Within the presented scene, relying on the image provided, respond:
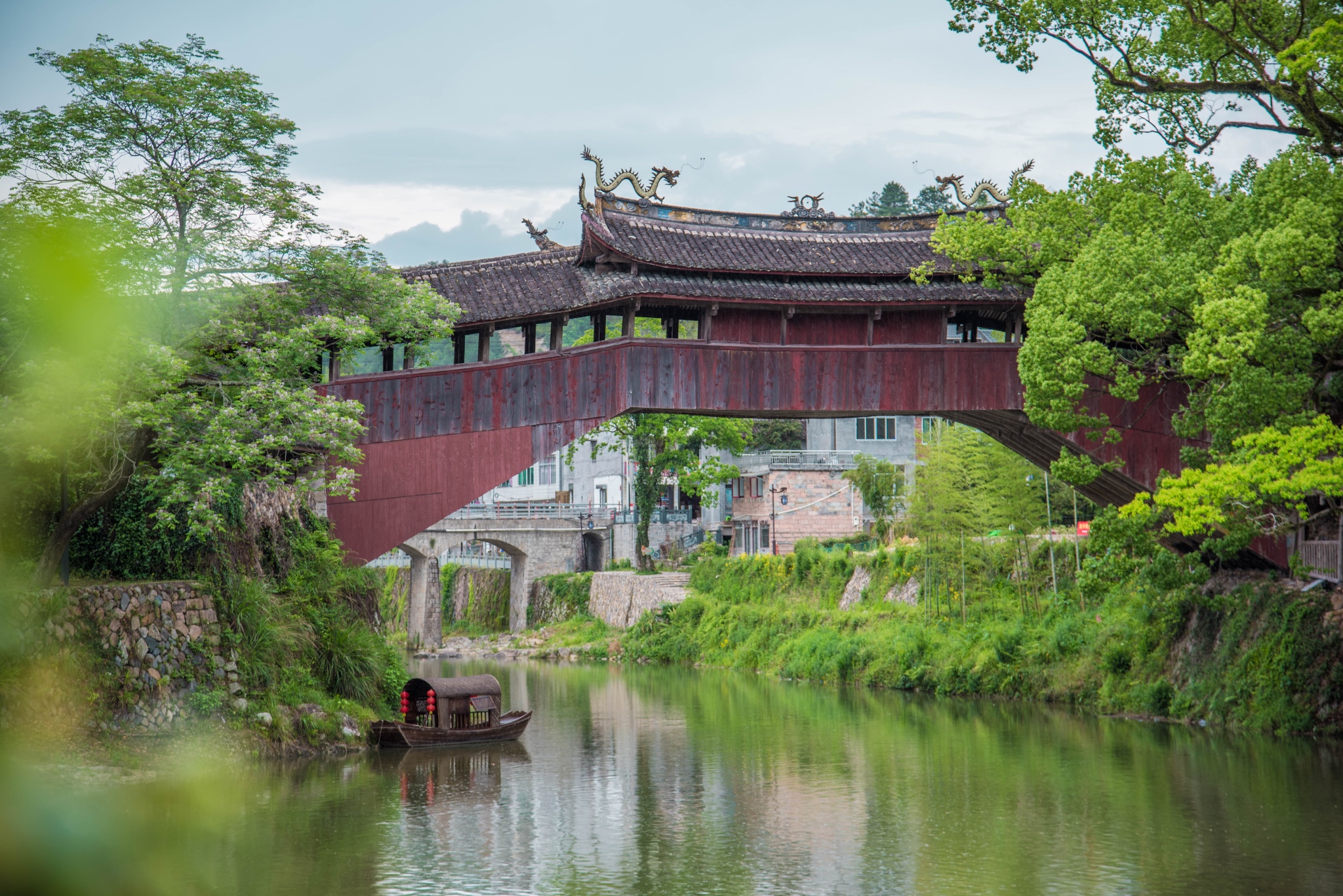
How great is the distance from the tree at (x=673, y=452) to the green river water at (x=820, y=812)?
17.2 metres

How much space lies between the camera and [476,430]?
21.0m

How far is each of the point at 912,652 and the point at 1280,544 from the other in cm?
875

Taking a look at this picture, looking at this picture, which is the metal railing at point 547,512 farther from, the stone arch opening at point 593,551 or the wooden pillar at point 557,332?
the wooden pillar at point 557,332

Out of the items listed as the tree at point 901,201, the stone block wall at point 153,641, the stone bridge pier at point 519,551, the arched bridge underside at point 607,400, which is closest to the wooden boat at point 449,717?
the stone block wall at point 153,641

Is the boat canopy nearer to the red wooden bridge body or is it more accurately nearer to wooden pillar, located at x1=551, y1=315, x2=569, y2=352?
the red wooden bridge body

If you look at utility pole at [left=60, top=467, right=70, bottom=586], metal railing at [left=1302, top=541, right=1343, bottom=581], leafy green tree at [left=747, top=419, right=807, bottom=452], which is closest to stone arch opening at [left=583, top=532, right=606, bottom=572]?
leafy green tree at [left=747, top=419, right=807, bottom=452]

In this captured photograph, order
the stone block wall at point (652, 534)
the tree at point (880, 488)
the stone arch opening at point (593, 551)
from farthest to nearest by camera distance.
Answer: the stone arch opening at point (593, 551) → the stone block wall at point (652, 534) → the tree at point (880, 488)

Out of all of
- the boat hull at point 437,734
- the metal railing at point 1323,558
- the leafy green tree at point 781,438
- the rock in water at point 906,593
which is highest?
the leafy green tree at point 781,438

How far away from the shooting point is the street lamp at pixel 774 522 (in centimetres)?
3956

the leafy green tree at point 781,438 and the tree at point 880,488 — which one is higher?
the leafy green tree at point 781,438

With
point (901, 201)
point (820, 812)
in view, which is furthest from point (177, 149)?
point (901, 201)

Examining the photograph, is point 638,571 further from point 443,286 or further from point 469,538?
point 443,286

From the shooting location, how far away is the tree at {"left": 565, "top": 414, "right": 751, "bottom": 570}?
125 feet

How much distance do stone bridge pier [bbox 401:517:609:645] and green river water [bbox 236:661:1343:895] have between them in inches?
873
